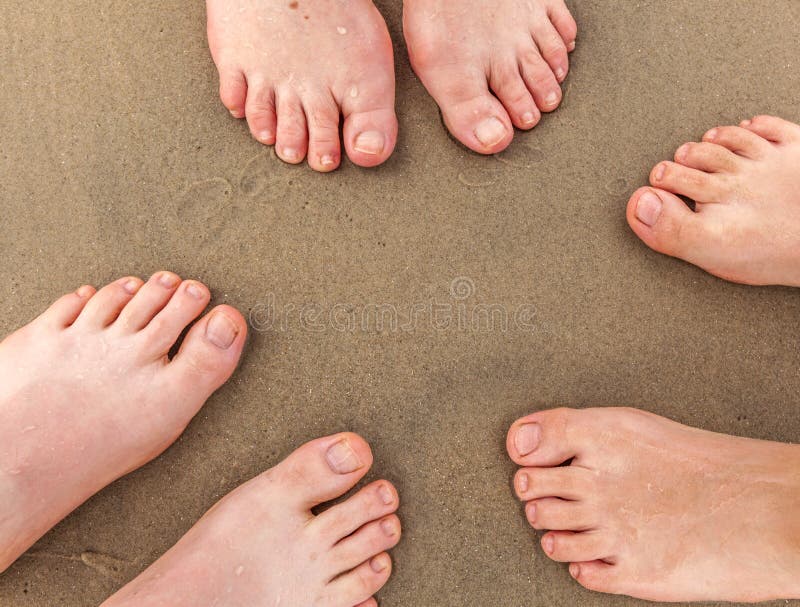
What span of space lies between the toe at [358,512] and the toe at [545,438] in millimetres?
240

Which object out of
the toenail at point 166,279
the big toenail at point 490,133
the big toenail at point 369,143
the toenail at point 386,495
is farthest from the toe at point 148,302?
the big toenail at point 490,133

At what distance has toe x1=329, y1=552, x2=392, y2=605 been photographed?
1098mm

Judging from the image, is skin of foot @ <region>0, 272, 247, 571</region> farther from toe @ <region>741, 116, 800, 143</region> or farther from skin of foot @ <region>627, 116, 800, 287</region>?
toe @ <region>741, 116, 800, 143</region>

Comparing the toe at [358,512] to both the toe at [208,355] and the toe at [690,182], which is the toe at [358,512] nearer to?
the toe at [208,355]

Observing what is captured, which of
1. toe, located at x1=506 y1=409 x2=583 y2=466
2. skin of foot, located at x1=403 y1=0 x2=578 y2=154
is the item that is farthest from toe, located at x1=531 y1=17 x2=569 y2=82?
toe, located at x1=506 y1=409 x2=583 y2=466

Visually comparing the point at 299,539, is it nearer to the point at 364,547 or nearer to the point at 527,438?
the point at 364,547

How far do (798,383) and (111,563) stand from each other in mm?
1334

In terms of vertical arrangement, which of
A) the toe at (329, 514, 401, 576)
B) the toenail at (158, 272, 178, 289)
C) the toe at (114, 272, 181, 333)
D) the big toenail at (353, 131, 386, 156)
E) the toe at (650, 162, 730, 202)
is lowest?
the toe at (329, 514, 401, 576)

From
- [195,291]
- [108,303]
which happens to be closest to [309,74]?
[195,291]

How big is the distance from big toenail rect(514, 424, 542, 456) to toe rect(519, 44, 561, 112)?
0.63m

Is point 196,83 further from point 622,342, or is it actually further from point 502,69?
point 622,342

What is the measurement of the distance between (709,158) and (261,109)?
2.84ft

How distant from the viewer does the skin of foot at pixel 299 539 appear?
107cm

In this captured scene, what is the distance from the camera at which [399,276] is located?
1.17m
